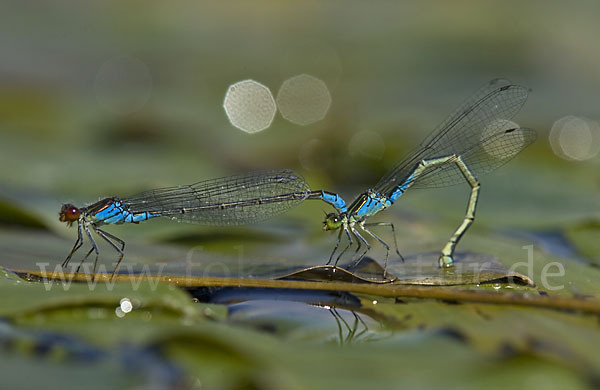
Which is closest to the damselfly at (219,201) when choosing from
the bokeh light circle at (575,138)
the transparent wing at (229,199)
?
the transparent wing at (229,199)

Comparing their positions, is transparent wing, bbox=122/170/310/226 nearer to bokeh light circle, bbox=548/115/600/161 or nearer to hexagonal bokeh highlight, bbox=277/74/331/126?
bokeh light circle, bbox=548/115/600/161

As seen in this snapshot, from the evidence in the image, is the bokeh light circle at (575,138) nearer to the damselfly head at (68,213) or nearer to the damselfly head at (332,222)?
the damselfly head at (332,222)

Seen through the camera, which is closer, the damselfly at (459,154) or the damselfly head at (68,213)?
the damselfly head at (68,213)

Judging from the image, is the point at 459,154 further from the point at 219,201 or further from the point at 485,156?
the point at 219,201

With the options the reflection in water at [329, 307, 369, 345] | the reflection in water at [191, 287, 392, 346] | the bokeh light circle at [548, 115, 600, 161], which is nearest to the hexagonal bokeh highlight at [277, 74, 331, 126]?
the bokeh light circle at [548, 115, 600, 161]

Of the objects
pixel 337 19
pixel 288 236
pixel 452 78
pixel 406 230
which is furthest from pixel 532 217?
pixel 337 19

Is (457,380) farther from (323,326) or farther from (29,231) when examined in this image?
(29,231)

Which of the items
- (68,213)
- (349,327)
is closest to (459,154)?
(349,327)
